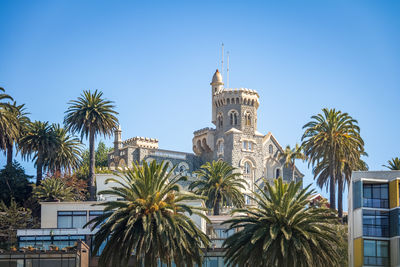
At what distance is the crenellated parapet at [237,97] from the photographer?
141 meters

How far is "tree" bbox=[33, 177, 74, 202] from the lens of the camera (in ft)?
365

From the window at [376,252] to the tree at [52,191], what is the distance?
4135 cm

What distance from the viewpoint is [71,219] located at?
321 ft

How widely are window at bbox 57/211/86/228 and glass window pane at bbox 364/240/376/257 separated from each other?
30.1m

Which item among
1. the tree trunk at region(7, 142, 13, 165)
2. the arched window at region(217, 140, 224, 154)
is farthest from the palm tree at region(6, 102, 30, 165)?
the arched window at region(217, 140, 224, 154)

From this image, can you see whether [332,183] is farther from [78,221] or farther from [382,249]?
[78,221]

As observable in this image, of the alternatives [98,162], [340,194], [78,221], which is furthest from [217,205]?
[98,162]

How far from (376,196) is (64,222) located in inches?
1291

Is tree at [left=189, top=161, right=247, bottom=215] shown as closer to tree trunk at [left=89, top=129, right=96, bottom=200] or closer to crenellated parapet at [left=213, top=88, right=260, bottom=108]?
tree trunk at [left=89, top=129, right=96, bottom=200]

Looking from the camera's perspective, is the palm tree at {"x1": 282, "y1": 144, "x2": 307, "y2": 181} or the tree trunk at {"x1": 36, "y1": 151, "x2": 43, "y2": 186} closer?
the tree trunk at {"x1": 36, "y1": 151, "x2": 43, "y2": 186}

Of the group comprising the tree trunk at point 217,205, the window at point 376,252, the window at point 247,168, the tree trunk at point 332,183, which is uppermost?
the window at point 247,168

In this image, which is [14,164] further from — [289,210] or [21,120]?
[289,210]

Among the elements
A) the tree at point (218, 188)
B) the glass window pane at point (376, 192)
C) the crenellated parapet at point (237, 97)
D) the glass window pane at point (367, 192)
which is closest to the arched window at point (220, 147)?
the crenellated parapet at point (237, 97)

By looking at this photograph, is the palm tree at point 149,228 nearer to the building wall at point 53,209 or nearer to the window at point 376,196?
the window at point 376,196
